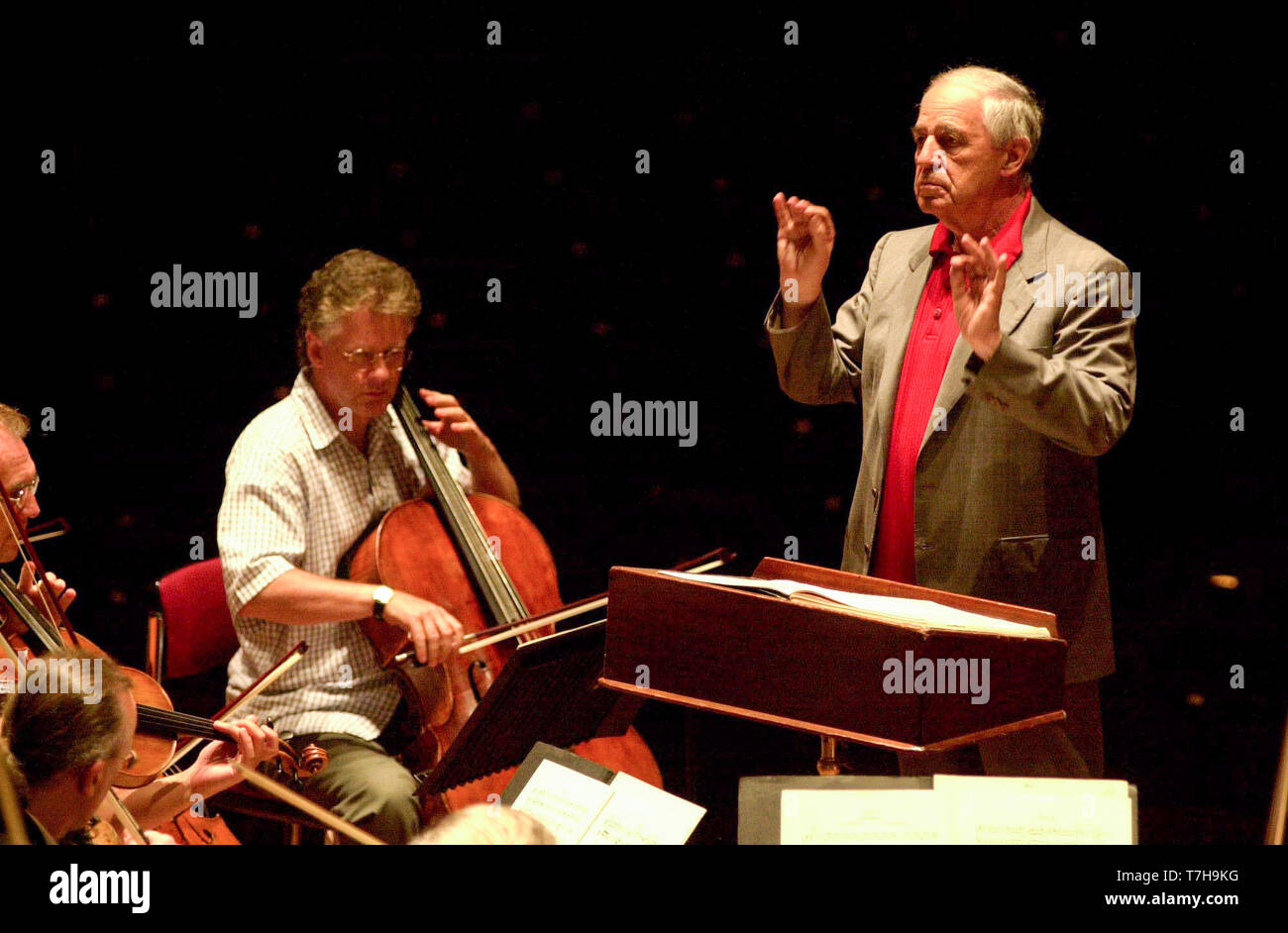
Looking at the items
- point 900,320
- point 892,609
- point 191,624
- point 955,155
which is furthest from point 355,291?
point 892,609

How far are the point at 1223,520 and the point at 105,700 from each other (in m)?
2.68

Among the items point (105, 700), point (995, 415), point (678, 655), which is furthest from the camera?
point (995, 415)

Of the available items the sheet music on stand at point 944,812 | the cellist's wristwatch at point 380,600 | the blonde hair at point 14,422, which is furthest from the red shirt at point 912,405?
the blonde hair at point 14,422

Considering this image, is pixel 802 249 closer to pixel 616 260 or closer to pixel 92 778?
pixel 616 260

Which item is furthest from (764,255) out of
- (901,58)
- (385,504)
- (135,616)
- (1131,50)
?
(135,616)

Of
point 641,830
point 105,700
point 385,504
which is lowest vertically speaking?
point 641,830

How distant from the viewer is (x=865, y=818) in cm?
175

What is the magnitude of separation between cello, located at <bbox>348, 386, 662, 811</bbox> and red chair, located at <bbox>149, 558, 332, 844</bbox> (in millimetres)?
349

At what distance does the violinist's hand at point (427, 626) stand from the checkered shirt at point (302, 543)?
0.84ft

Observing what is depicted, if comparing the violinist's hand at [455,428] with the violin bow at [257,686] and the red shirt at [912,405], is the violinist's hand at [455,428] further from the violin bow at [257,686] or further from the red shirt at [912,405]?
the red shirt at [912,405]

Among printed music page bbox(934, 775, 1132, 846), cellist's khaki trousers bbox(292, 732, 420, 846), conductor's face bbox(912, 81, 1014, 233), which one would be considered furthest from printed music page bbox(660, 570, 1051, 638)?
cellist's khaki trousers bbox(292, 732, 420, 846)

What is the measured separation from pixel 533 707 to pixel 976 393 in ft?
2.89

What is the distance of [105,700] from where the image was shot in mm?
2006

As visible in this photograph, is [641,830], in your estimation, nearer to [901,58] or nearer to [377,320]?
[377,320]
